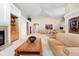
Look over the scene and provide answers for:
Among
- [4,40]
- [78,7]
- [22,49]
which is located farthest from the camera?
[4,40]

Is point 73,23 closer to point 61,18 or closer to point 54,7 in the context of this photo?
point 61,18

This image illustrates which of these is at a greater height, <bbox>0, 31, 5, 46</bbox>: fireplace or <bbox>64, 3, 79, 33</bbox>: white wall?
<bbox>64, 3, 79, 33</bbox>: white wall

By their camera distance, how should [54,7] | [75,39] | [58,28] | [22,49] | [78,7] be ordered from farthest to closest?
1. [54,7]
2. [58,28]
3. [78,7]
4. [22,49]
5. [75,39]

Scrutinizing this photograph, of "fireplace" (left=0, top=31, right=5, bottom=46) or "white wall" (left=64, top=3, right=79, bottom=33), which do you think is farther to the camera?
"fireplace" (left=0, top=31, right=5, bottom=46)

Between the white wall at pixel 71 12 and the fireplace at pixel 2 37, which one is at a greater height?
the white wall at pixel 71 12

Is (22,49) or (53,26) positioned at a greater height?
(53,26)

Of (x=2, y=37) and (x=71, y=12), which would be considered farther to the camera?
(x=2, y=37)

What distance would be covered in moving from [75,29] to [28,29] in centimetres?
754

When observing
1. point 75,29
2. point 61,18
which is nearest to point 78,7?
point 75,29

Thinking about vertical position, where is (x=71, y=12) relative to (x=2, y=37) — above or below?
above

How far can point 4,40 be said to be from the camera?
4.75m

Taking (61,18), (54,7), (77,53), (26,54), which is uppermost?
(54,7)

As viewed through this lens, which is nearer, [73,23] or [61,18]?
[73,23]

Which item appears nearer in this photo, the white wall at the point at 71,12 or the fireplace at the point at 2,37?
the white wall at the point at 71,12
